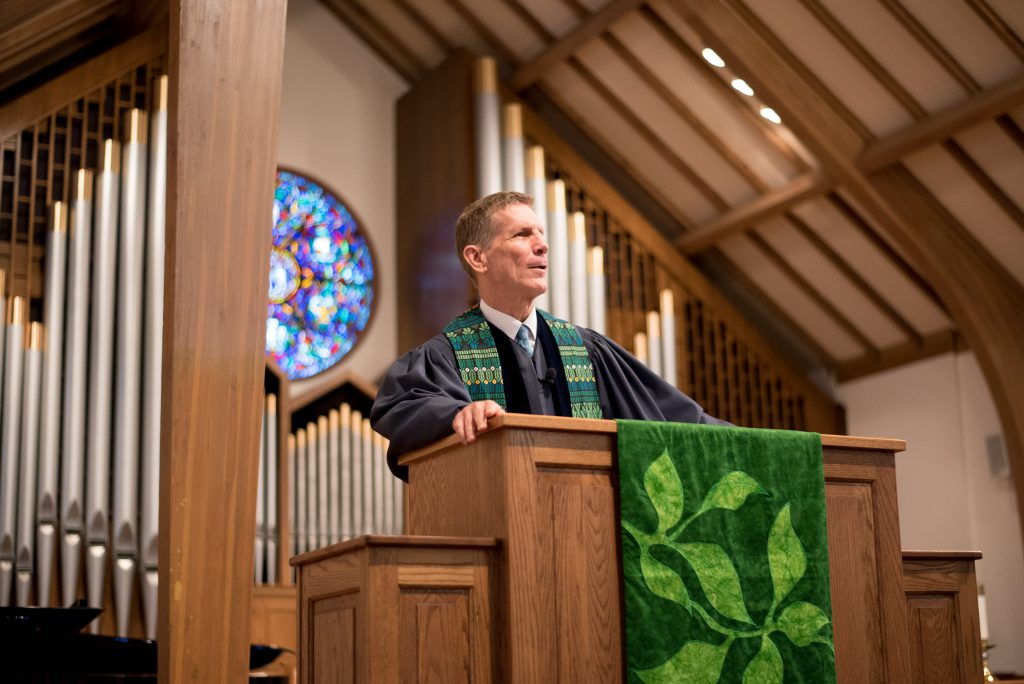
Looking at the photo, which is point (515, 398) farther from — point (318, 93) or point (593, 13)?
point (318, 93)

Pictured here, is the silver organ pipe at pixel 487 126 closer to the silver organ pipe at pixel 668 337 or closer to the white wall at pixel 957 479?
the silver organ pipe at pixel 668 337

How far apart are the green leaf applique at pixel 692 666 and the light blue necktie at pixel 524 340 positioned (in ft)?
2.89

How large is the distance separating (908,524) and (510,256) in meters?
6.00

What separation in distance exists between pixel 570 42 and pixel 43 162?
10.5 ft

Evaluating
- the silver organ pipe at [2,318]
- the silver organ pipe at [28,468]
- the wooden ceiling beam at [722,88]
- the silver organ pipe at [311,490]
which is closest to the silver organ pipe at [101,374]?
the silver organ pipe at [28,468]

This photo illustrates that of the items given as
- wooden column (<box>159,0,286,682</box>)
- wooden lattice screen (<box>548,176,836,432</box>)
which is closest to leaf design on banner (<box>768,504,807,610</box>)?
wooden column (<box>159,0,286,682</box>)

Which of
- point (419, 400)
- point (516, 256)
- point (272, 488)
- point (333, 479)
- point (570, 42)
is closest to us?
point (419, 400)

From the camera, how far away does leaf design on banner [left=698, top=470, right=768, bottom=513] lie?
267 cm

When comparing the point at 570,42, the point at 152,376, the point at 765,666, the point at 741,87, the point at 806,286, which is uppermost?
the point at 570,42

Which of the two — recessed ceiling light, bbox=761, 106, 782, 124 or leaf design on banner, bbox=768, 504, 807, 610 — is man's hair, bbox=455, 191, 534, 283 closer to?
leaf design on banner, bbox=768, 504, 807, 610

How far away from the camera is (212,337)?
4.52m

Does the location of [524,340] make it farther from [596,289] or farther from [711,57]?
[596,289]

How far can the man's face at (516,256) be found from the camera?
3145 mm

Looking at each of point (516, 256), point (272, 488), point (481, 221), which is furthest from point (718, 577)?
point (272, 488)
